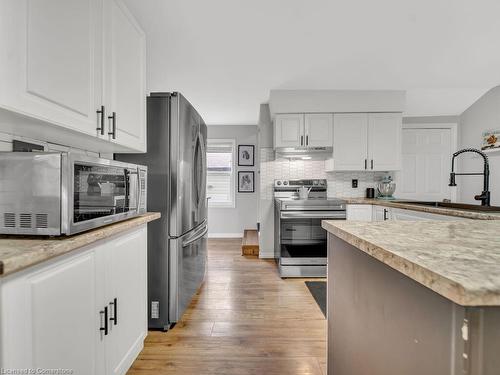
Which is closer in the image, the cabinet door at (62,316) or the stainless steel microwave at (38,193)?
the cabinet door at (62,316)

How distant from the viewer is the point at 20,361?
77cm

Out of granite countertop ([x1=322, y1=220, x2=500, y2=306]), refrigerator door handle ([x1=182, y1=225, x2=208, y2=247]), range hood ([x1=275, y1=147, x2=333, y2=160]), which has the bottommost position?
refrigerator door handle ([x1=182, y1=225, x2=208, y2=247])

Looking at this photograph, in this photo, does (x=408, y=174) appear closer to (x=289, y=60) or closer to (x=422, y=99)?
(x=422, y=99)

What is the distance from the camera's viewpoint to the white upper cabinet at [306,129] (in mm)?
3596

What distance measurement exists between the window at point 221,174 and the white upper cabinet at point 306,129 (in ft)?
6.97

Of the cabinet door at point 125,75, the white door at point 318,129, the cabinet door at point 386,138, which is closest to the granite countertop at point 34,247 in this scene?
the cabinet door at point 125,75

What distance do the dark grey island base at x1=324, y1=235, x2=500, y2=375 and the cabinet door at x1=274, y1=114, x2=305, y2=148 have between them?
2.55 metres

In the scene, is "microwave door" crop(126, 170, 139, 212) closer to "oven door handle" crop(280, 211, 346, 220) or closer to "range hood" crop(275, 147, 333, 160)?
"oven door handle" crop(280, 211, 346, 220)

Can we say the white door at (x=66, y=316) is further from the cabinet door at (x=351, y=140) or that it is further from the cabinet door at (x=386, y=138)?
the cabinet door at (x=386, y=138)

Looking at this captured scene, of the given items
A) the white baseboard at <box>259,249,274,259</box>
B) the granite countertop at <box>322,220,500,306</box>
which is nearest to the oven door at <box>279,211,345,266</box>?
the white baseboard at <box>259,249,274,259</box>

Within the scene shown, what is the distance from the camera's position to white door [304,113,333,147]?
359 cm

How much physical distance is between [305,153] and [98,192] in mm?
3155

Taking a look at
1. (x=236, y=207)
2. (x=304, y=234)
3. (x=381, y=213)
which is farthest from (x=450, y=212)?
(x=236, y=207)

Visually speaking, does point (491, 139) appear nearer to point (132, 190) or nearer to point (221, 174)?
point (221, 174)
